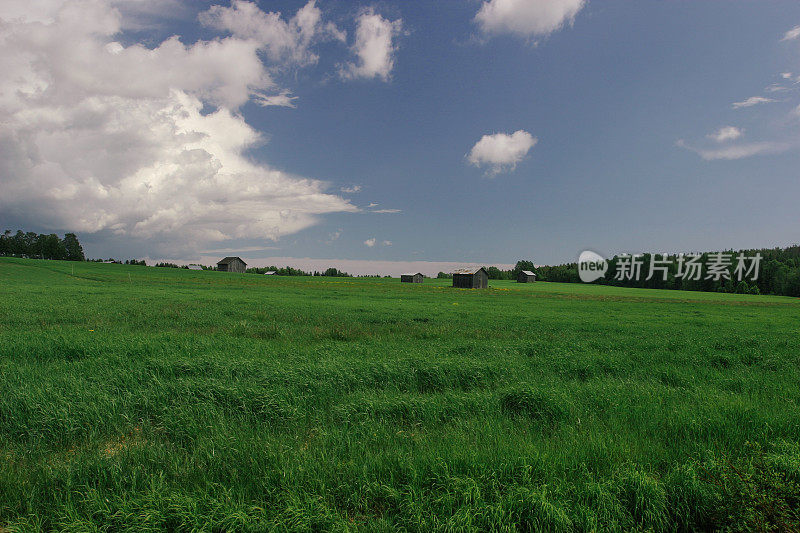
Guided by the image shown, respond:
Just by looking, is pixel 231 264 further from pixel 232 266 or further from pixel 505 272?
pixel 505 272

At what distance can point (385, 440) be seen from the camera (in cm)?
488

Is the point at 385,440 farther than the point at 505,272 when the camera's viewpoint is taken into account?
No

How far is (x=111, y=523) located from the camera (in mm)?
3562

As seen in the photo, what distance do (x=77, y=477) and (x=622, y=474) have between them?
612 cm

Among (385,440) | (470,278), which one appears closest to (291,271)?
(470,278)

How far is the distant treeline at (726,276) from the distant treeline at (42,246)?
188 m

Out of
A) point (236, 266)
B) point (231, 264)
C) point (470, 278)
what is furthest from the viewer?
point (236, 266)

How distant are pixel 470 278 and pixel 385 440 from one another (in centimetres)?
7703

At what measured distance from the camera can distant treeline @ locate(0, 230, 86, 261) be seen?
139625mm

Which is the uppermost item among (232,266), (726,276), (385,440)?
(726,276)

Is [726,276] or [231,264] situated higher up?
[726,276]

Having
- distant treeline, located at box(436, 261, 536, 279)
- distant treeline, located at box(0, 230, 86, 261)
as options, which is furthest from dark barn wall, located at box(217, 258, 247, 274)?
distant treeline, located at box(436, 261, 536, 279)

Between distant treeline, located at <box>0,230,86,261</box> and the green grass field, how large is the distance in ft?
583

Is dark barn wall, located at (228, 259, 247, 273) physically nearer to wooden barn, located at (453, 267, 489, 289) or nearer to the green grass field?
wooden barn, located at (453, 267, 489, 289)
